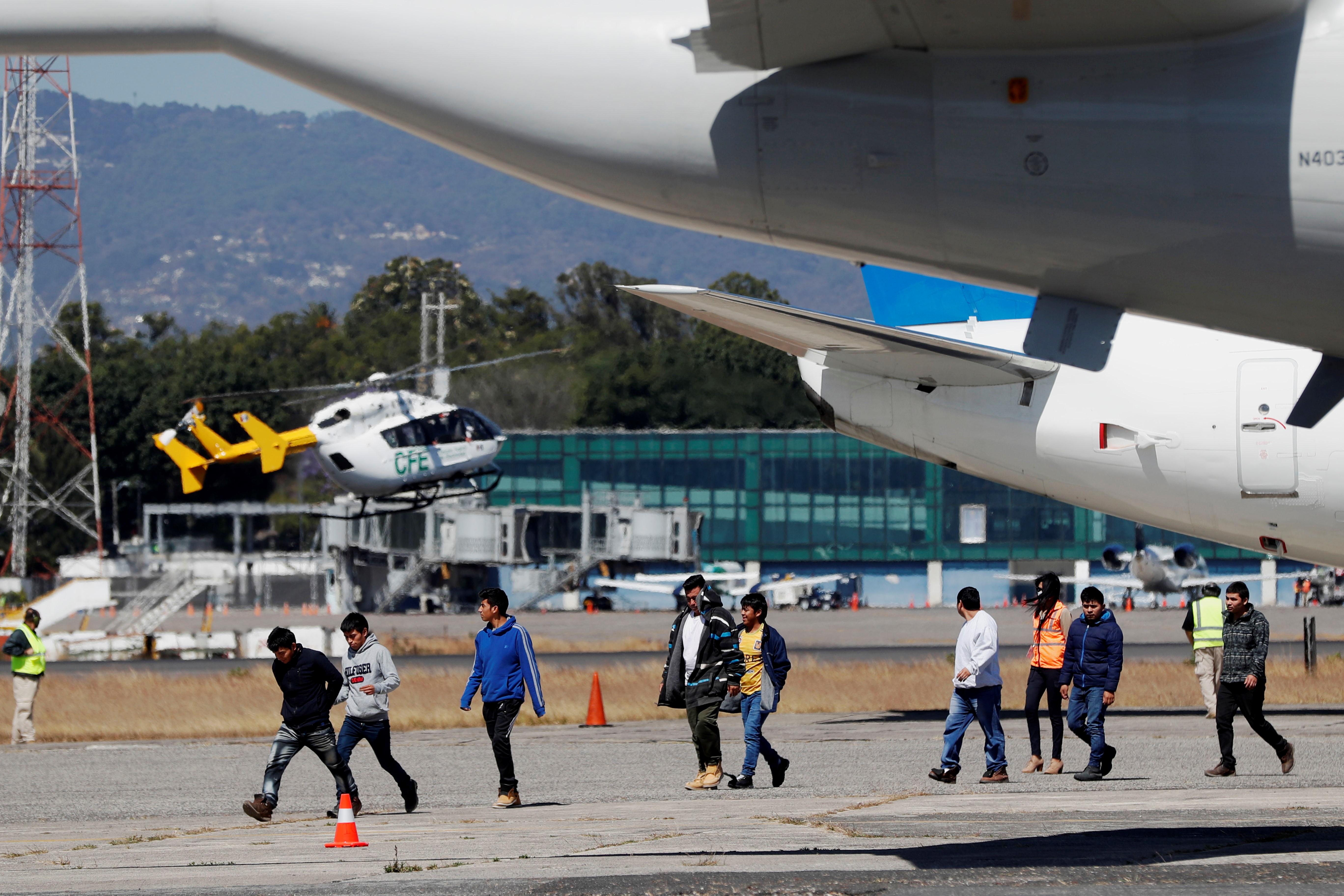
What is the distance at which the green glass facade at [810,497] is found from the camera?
84375 mm

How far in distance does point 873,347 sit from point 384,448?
2804cm

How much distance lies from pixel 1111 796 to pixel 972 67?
364 inches

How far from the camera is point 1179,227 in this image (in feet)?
A: 22.2

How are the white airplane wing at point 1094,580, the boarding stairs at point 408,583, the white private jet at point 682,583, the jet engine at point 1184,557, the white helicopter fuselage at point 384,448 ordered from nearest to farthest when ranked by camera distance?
the white helicopter fuselage at point 384,448, the jet engine at point 1184,557, the white airplane wing at point 1094,580, the white private jet at point 682,583, the boarding stairs at point 408,583

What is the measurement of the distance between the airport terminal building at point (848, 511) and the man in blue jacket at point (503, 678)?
231 feet

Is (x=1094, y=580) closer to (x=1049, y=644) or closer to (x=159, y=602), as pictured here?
(x=159, y=602)

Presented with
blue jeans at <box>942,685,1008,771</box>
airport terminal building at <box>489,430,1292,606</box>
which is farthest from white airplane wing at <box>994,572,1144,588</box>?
blue jeans at <box>942,685,1008,771</box>

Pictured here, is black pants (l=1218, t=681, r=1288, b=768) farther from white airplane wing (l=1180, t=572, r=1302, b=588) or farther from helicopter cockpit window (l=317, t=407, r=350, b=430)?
white airplane wing (l=1180, t=572, r=1302, b=588)

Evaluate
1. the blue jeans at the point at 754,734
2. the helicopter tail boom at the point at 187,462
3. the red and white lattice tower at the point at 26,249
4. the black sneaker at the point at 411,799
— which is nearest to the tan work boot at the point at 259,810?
the black sneaker at the point at 411,799

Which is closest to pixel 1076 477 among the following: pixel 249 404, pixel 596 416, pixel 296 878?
pixel 296 878

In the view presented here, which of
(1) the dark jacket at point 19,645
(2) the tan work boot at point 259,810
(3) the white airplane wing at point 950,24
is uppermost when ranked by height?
(3) the white airplane wing at point 950,24

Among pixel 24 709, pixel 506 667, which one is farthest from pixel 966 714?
pixel 24 709

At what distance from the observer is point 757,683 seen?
1543 cm

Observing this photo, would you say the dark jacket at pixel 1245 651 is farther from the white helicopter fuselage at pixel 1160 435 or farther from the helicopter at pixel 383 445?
the helicopter at pixel 383 445
